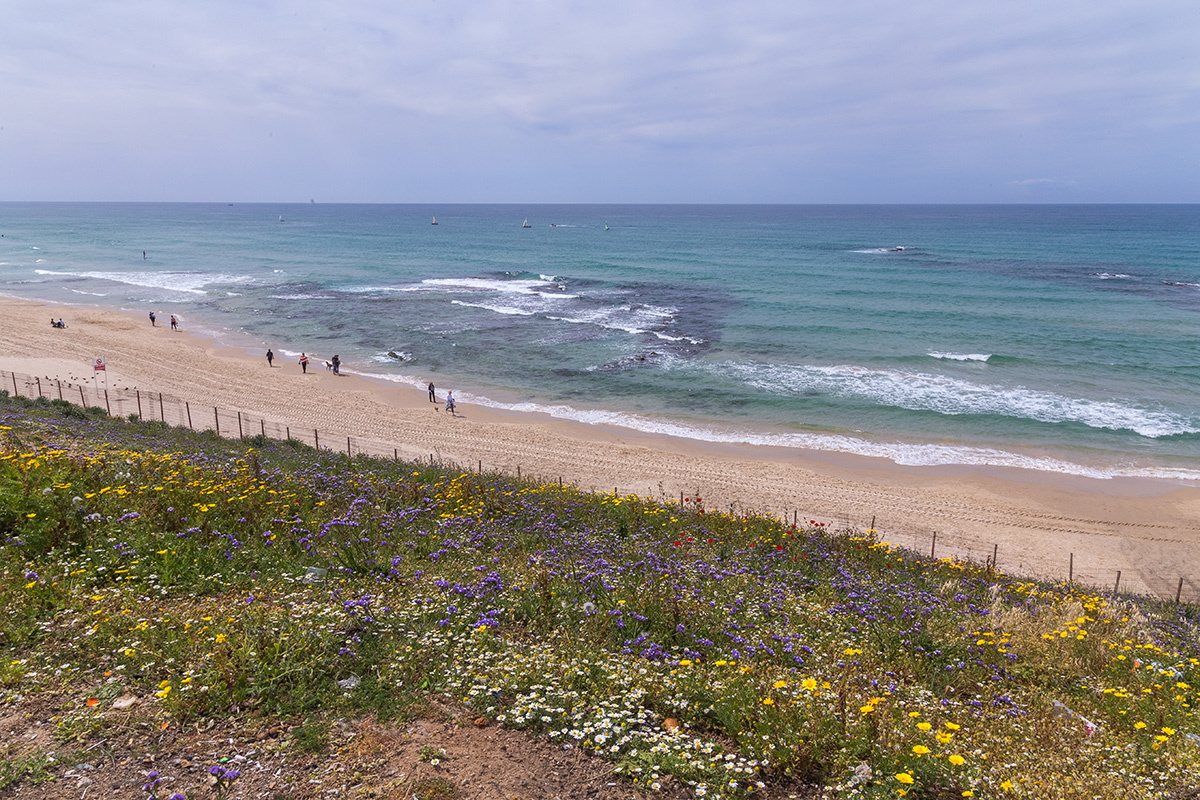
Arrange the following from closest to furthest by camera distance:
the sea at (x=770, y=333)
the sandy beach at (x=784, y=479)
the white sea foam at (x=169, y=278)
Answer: the sandy beach at (x=784, y=479), the sea at (x=770, y=333), the white sea foam at (x=169, y=278)

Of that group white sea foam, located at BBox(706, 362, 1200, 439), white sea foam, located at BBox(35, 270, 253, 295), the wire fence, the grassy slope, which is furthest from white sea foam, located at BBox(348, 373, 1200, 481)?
white sea foam, located at BBox(35, 270, 253, 295)

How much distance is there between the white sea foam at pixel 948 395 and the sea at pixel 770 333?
0.51 ft

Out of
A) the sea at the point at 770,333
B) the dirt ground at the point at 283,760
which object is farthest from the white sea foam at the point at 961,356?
the dirt ground at the point at 283,760

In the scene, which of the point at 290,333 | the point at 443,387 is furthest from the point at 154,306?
the point at 443,387

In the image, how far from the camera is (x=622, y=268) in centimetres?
7650

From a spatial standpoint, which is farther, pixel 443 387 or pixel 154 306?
pixel 154 306

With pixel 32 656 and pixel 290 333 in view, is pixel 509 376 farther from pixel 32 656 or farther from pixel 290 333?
pixel 32 656

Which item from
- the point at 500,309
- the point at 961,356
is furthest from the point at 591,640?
the point at 500,309

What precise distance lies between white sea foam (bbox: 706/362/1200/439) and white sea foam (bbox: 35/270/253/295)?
54.0 meters

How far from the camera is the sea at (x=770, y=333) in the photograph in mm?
A: 28078

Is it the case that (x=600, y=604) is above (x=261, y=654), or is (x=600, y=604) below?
below

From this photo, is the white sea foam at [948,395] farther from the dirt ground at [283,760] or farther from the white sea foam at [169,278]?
the white sea foam at [169,278]

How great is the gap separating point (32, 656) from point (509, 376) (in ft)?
101

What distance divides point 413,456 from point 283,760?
1980 cm
